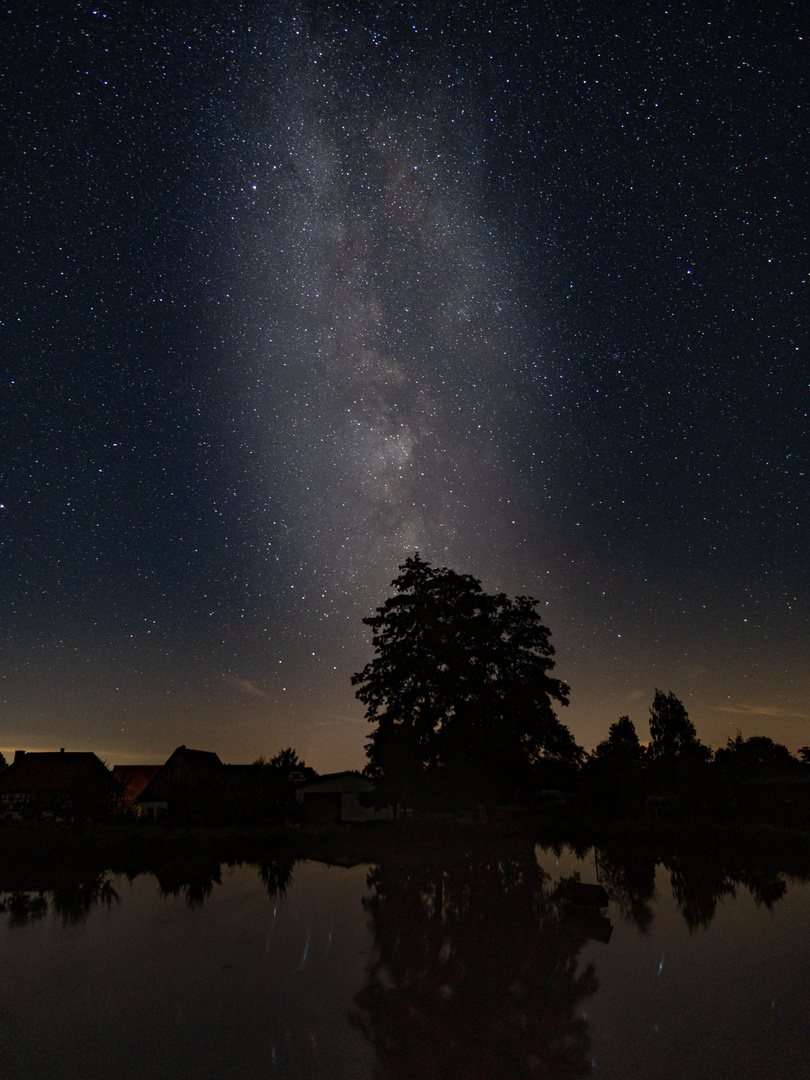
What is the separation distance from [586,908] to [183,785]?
34.5 metres

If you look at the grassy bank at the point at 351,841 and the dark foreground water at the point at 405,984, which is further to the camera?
the grassy bank at the point at 351,841

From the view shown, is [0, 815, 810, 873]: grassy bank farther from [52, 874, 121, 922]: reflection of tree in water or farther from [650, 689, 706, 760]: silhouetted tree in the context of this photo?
[650, 689, 706, 760]: silhouetted tree

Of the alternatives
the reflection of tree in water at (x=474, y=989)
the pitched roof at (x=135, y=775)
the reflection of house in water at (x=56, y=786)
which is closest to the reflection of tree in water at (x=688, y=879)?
the reflection of tree in water at (x=474, y=989)

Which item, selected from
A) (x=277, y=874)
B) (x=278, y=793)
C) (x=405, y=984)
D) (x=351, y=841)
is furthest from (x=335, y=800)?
(x=405, y=984)

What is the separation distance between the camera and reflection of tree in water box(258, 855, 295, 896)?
20.0 m

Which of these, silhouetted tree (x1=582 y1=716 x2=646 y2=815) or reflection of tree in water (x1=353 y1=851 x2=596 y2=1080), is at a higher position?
silhouetted tree (x1=582 y1=716 x2=646 y2=815)

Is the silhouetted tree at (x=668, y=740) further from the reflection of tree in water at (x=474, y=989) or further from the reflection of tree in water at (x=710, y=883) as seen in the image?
the reflection of tree in water at (x=474, y=989)

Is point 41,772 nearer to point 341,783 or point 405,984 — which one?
point 341,783

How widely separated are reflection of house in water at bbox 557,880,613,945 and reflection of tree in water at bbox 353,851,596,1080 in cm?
41

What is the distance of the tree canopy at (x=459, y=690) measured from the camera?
33.8 m

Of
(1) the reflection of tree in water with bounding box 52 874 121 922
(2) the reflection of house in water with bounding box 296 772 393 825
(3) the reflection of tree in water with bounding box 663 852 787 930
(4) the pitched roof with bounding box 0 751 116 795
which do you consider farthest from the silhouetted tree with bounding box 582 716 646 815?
(4) the pitched roof with bounding box 0 751 116 795

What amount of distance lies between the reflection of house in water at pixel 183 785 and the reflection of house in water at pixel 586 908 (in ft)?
96.7

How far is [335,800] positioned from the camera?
49.7m

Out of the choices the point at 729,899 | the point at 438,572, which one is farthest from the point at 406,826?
the point at 729,899
